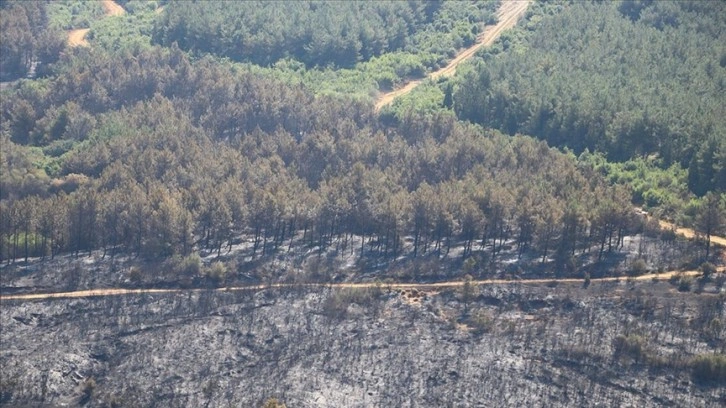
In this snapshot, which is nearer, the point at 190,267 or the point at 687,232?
the point at 190,267

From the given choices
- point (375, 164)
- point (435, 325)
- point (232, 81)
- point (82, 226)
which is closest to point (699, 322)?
point (435, 325)

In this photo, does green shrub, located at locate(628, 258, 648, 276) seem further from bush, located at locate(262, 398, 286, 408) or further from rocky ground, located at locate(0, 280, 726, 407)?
bush, located at locate(262, 398, 286, 408)

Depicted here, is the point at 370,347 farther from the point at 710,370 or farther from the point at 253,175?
the point at 253,175

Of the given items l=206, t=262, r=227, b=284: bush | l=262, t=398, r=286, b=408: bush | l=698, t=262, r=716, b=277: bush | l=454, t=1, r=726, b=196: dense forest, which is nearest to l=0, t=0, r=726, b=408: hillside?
l=698, t=262, r=716, b=277: bush

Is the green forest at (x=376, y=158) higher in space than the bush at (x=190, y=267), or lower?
higher

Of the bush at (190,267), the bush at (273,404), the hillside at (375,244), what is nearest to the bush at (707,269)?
the hillside at (375,244)

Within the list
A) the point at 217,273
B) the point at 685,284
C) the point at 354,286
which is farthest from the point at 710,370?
the point at 217,273

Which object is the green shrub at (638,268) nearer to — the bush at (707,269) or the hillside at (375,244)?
the hillside at (375,244)

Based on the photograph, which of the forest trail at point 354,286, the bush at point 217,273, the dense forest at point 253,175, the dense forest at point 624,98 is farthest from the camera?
the dense forest at point 624,98
